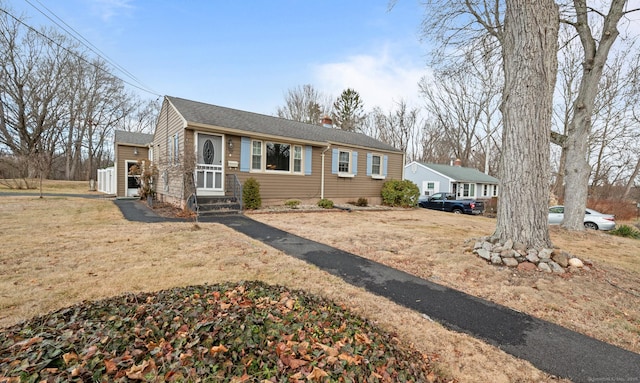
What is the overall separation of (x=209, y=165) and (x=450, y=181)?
67.5 ft

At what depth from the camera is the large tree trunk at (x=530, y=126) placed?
4707 mm

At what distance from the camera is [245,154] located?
11.0 m

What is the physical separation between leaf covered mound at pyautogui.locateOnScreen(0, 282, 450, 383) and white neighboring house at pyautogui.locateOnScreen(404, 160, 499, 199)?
23.6 metres

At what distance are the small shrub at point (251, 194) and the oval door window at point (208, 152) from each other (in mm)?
Result: 1612

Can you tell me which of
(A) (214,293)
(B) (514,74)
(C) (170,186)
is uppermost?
(B) (514,74)

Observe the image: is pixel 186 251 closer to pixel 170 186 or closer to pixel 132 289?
pixel 132 289

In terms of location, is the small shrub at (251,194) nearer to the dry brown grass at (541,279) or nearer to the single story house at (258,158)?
the single story house at (258,158)

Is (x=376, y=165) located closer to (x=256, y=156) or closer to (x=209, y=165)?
(x=256, y=156)

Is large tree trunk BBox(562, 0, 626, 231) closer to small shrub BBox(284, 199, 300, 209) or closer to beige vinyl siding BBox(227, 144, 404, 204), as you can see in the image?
beige vinyl siding BBox(227, 144, 404, 204)

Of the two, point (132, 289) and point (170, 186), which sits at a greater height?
point (170, 186)

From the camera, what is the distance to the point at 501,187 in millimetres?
5008

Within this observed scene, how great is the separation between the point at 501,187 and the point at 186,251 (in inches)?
226

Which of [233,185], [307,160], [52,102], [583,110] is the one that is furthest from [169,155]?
[52,102]

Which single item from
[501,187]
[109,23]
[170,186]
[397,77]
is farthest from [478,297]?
[109,23]
